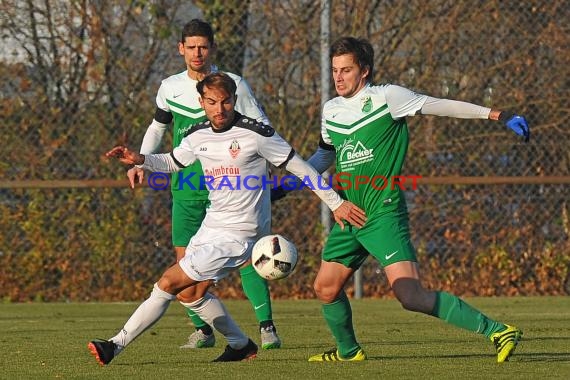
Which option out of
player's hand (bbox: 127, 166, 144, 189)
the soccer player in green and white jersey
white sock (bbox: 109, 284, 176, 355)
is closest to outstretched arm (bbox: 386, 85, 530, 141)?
the soccer player in green and white jersey

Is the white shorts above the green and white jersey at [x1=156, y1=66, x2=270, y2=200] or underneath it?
underneath

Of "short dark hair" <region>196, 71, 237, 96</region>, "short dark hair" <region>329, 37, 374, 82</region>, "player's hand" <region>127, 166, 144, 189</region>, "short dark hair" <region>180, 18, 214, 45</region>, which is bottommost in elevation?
"player's hand" <region>127, 166, 144, 189</region>

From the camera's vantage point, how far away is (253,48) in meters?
12.3

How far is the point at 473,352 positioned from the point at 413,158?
206 inches

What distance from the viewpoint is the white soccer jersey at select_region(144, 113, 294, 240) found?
6730mm

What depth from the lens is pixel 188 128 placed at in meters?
8.11

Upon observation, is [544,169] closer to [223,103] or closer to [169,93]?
[169,93]

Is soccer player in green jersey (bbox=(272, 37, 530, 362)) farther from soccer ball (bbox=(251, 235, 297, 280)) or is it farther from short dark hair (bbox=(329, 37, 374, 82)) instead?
soccer ball (bbox=(251, 235, 297, 280))

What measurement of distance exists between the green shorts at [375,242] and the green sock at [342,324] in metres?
0.22

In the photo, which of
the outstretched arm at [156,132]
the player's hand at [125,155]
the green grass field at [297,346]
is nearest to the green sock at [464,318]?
the green grass field at [297,346]

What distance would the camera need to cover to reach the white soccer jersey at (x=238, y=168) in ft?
22.1

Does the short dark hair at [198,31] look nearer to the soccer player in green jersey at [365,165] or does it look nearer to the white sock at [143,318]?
the soccer player in green jersey at [365,165]

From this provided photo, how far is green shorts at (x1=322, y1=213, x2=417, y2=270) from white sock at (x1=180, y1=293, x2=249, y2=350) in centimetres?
59

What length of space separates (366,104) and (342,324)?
1145 mm
